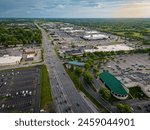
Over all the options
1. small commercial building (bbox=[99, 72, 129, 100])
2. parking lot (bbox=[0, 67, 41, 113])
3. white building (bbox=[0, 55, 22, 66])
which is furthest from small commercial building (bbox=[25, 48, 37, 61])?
small commercial building (bbox=[99, 72, 129, 100])

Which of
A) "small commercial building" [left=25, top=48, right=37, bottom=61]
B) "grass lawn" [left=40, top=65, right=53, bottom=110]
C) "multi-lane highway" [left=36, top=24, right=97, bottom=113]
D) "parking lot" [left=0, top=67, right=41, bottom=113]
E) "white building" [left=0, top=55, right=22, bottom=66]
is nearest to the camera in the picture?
"multi-lane highway" [left=36, top=24, right=97, bottom=113]

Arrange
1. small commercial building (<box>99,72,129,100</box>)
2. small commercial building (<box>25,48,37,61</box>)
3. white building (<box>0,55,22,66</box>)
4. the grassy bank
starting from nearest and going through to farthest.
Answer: the grassy bank
small commercial building (<box>99,72,129,100</box>)
white building (<box>0,55,22,66</box>)
small commercial building (<box>25,48,37,61</box>)

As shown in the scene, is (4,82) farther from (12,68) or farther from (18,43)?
(18,43)

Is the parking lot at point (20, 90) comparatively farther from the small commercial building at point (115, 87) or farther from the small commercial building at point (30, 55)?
the small commercial building at point (115, 87)

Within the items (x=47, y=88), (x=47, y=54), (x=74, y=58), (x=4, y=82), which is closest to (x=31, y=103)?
(x=47, y=88)

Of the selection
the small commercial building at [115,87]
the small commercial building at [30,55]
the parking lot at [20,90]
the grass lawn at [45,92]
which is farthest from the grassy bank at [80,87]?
the small commercial building at [30,55]

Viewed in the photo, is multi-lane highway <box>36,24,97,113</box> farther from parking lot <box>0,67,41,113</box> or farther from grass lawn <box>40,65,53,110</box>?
parking lot <box>0,67,41,113</box>

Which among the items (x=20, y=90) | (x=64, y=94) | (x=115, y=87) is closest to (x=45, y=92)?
(x=64, y=94)
